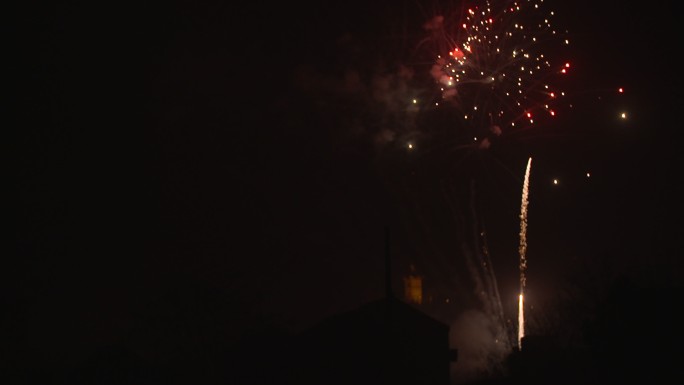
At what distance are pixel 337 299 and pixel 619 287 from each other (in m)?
28.3

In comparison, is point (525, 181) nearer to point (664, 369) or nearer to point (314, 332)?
point (314, 332)

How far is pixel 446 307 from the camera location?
42.9 meters

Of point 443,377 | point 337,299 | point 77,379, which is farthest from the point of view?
point 337,299

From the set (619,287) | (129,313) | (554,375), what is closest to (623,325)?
(619,287)

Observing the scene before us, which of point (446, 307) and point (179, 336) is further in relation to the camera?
point (446, 307)

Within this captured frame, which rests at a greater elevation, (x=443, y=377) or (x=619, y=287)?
(x=619, y=287)

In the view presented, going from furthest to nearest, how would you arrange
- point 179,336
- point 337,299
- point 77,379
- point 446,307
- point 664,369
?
point 446,307 → point 337,299 → point 179,336 → point 77,379 → point 664,369

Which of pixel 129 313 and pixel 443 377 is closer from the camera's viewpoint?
pixel 443 377

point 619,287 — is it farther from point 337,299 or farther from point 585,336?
point 337,299

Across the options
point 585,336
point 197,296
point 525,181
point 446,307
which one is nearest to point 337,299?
point 446,307

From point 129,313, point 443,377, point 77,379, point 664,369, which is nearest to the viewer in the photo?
point 664,369

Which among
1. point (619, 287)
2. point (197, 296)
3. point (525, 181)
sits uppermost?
point (525, 181)

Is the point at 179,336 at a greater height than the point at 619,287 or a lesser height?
lesser

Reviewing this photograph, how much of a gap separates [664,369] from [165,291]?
1901 cm
